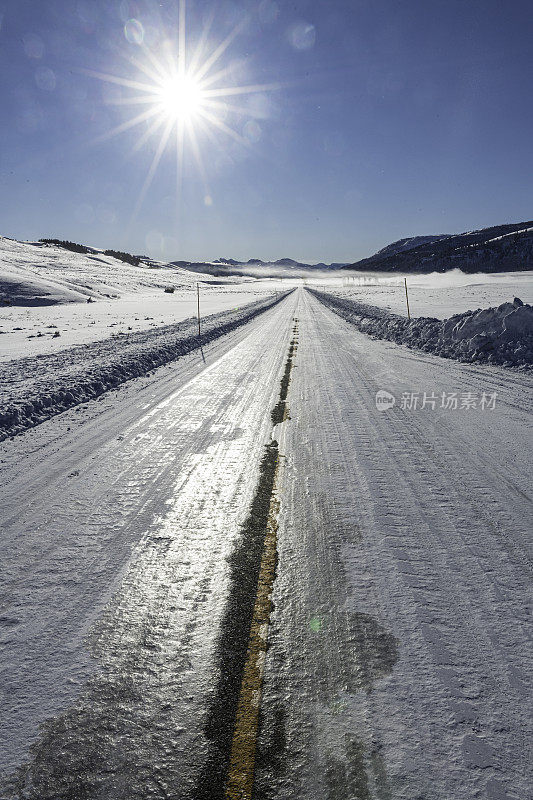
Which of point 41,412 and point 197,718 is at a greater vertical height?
point 41,412

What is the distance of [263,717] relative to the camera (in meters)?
1.82

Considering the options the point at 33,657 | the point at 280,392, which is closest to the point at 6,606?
the point at 33,657

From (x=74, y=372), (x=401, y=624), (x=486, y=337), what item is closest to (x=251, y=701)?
(x=401, y=624)

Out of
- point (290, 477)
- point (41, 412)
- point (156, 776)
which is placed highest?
point (41, 412)

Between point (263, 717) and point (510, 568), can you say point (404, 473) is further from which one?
point (263, 717)

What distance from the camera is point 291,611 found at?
2.40 m

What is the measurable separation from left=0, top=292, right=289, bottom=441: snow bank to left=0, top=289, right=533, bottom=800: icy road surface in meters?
1.11

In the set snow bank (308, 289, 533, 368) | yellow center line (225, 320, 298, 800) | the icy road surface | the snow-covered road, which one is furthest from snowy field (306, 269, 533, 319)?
yellow center line (225, 320, 298, 800)

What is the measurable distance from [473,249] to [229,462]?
477 ft

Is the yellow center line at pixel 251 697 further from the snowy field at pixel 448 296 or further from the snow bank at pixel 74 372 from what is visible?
the snowy field at pixel 448 296

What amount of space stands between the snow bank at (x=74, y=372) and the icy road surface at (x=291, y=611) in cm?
111

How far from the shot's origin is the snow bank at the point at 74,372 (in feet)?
20.0

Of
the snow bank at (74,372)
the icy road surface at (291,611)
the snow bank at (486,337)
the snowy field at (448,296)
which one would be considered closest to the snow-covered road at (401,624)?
the icy road surface at (291,611)

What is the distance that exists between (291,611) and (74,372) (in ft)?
23.6
